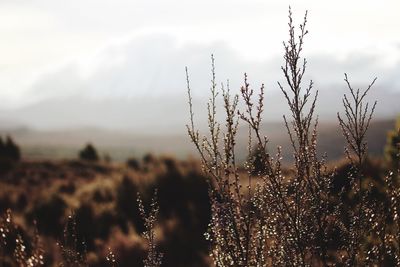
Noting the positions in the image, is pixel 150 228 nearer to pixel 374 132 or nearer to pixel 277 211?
pixel 277 211

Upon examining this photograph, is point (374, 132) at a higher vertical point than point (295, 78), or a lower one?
lower

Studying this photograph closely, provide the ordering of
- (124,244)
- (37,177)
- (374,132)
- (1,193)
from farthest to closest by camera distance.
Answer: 1. (374,132)
2. (37,177)
3. (1,193)
4. (124,244)

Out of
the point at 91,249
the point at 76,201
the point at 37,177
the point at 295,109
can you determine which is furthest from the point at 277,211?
the point at 37,177

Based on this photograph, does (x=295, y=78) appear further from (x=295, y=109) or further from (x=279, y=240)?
(x=279, y=240)

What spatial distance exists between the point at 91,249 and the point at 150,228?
6.82 metres

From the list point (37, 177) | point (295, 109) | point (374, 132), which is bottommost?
point (374, 132)

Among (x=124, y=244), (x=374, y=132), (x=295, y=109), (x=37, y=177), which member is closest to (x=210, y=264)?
(x=124, y=244)

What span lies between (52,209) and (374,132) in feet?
412

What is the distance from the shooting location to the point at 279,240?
4168mm

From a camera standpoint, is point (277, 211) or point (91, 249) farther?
point (91, 249)

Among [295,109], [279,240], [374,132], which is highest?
[295,109]

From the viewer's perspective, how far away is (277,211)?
4.02m

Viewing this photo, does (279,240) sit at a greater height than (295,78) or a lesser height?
lesser

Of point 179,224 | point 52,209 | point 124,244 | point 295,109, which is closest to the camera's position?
point 295,109
